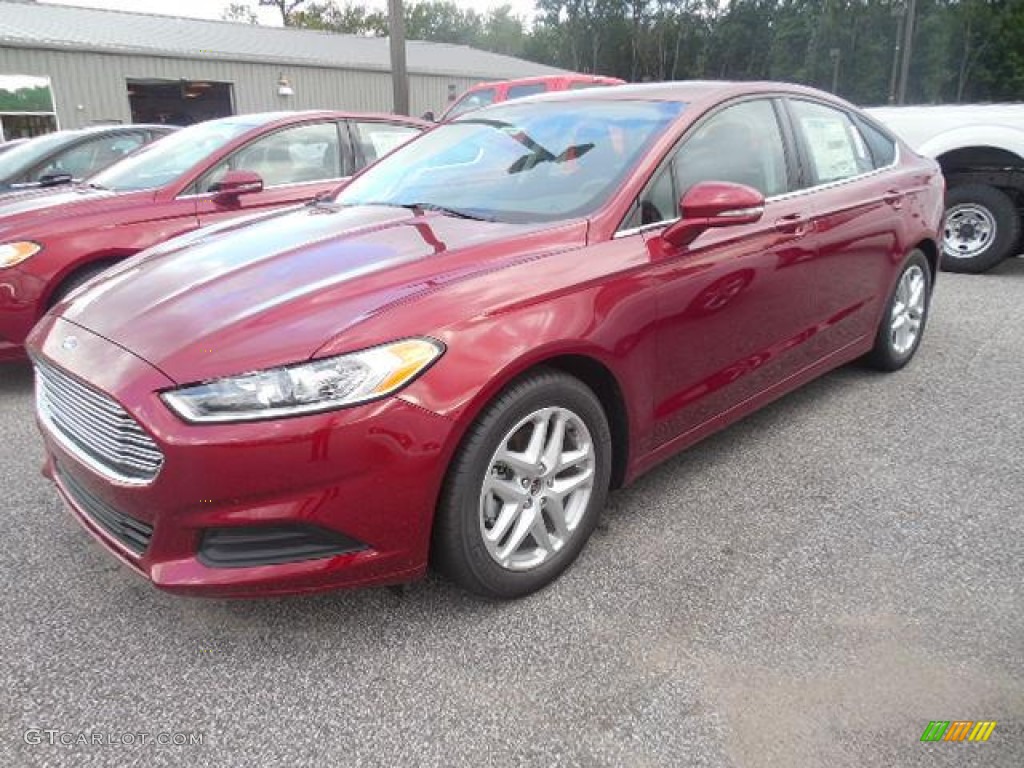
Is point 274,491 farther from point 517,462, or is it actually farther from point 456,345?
point 517,462

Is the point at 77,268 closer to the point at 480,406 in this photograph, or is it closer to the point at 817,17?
the point at 480,406

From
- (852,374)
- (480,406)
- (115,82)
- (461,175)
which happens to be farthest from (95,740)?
(115,82)

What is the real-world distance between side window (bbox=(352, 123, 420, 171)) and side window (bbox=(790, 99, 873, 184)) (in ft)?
9.55

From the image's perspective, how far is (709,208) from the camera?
2551mm

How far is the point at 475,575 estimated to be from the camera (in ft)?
7.32

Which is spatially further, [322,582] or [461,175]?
[461,175]

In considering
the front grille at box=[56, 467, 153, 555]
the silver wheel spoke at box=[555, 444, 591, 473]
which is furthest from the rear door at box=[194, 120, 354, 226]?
the silver wheel spoke at box=[555, 444, 591, 473]

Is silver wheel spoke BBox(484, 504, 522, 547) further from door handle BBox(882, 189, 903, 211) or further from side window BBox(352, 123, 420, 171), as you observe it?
side window BBox(352, 123, 420, 171)

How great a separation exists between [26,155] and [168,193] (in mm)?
3677

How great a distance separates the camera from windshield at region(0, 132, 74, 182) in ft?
23.0

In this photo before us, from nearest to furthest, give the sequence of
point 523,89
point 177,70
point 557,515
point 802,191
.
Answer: point 557,515 < point 802,191 < point 523,89 < point 177,70

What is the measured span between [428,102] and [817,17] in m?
31.4

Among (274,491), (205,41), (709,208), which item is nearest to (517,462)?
(274,491)

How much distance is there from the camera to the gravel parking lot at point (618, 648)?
1859 millimetres
